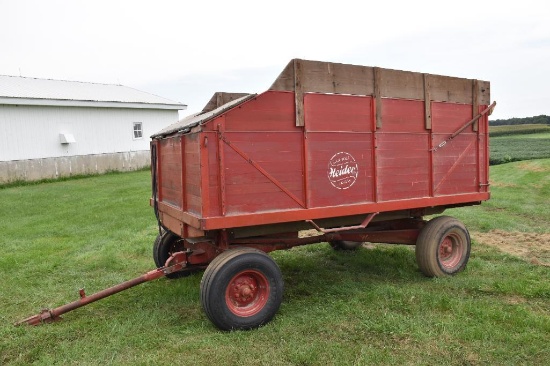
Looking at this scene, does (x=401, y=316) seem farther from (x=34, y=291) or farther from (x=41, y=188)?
(x=41, y=188)

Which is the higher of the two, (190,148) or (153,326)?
(190,148)

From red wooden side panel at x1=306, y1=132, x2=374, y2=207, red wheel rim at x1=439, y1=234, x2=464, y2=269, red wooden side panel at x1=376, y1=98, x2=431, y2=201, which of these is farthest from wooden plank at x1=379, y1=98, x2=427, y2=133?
red wheel rim at x1=439, y1=234, x2=464, y2=269

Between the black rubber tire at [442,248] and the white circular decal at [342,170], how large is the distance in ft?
5.14

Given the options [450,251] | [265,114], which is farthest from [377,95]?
[450,251]

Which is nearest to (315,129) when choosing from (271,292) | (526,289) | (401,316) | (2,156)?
(271,292)

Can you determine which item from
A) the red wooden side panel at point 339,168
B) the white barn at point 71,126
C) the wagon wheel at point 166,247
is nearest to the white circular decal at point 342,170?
the red wooden side panel at point 339,168

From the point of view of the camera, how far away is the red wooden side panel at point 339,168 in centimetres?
511

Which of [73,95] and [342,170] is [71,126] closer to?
[73,95]

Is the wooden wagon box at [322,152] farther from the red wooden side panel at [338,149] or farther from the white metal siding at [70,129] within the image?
the white metal siding at [70,129]

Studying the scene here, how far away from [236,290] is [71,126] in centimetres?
1918

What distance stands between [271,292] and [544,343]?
2.56 m

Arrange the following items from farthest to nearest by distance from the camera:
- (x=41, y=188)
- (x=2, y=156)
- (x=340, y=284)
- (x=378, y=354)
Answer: (x=2, y=156)
(x=41, y=188)
(x=340, y=284)
(x=378, y=354)

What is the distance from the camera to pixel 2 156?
18.9 metres

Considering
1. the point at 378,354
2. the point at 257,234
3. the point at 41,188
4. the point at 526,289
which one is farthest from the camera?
the point at 41,188
